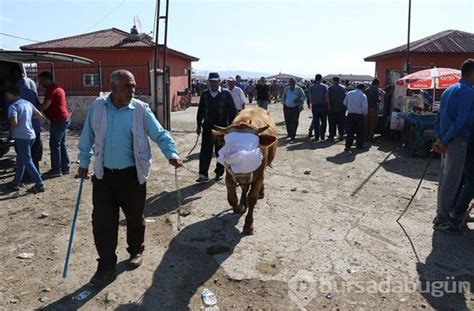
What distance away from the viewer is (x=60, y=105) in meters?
7.93

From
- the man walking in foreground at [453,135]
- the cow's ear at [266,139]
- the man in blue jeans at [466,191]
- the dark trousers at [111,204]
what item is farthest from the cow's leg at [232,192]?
the man in blue jeans at [466,191]

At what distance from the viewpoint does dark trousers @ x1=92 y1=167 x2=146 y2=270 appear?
409 cm

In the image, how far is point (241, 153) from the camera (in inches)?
186

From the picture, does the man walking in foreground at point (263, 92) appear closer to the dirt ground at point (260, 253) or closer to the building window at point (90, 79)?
the dirt ground at point (260, 253)

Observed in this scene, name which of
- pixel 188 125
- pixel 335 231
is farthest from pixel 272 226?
pixel 188 125

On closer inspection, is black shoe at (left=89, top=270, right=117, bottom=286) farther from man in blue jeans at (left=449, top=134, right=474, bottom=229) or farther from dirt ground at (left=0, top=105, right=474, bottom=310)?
man in blue jeans at (left=449, top=134, right=474, bottom=229)

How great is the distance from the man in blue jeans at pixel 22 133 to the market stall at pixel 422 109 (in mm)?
8742

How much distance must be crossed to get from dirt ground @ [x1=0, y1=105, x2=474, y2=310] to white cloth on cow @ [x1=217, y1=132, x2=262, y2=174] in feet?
3.28

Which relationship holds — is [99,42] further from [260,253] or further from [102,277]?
[102,277]

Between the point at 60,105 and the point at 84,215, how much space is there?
111 inches

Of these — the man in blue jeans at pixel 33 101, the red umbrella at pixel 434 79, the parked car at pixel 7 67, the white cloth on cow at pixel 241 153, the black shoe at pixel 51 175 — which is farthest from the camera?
the red umbrella at pixel 434 79

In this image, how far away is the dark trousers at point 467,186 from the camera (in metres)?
5.46

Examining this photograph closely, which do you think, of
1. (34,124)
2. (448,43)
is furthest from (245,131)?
(448,43)

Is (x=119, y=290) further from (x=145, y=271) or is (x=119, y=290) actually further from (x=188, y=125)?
(x=188, y=125)
